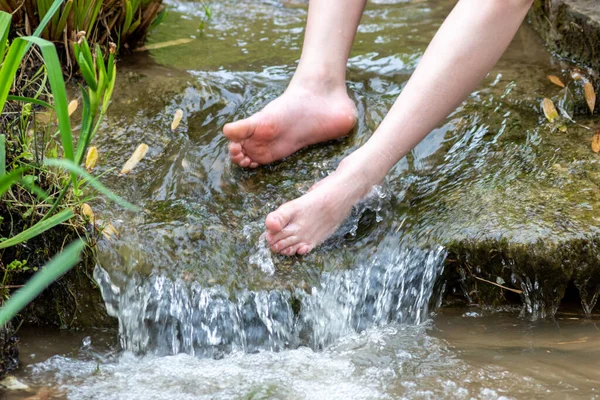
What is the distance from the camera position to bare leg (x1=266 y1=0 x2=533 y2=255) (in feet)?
6.62

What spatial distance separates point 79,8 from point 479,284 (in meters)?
1.62

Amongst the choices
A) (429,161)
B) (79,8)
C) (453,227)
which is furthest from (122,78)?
(453,227)

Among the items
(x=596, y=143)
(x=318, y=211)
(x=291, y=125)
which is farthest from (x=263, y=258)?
(x=596, y=143)

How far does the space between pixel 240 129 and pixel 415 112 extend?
523 mm

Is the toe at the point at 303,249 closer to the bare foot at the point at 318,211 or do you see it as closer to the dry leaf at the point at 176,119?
the bare foot at the point at 318,211

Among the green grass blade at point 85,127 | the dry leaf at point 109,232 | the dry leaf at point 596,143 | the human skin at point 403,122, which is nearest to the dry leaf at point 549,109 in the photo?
the dry leaf at point 596,143

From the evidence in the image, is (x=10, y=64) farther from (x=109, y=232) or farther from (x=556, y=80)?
(x=556, y=80)

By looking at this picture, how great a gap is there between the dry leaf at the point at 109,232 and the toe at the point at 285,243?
0.44m

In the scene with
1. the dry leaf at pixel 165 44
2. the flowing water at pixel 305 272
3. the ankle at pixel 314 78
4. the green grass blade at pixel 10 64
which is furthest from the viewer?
the dry leaf at pixel 165 44

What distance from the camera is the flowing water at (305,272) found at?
1.79 m

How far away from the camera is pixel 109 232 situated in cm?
201

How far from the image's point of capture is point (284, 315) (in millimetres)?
1988

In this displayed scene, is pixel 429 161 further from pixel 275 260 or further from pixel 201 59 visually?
pixel 201 59

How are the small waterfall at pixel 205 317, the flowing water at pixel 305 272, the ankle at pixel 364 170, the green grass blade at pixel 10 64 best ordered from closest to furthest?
the green grass blade at pixel 10 64, the flowing water at pixel 305 272, the small waterfall at pixel 205 317, the ankle at pixel 364 170
